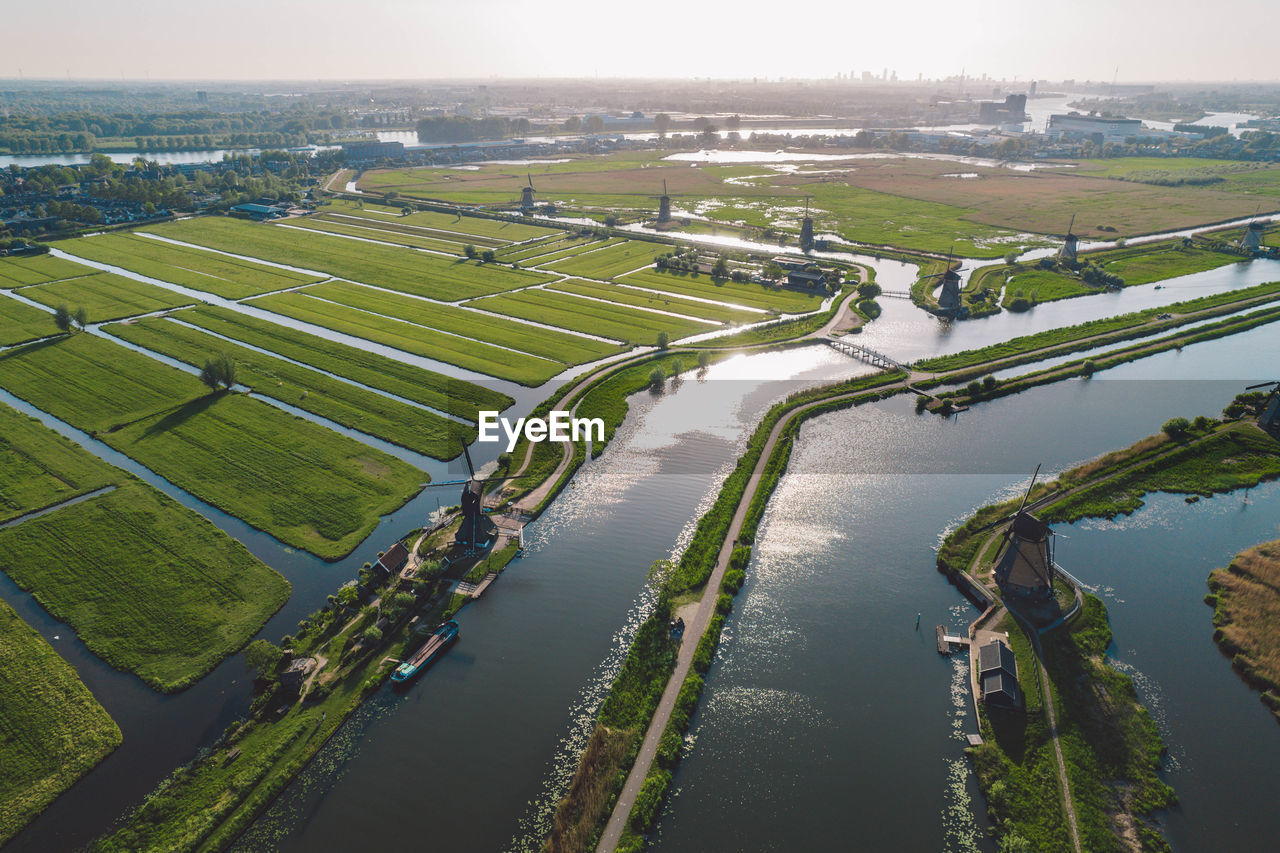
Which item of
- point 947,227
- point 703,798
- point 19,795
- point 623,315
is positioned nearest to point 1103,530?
point 703,798

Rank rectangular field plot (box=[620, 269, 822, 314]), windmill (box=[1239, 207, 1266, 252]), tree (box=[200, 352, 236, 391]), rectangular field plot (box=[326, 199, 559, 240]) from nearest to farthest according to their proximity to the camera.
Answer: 1. tree (box=[200, 352, 236, 391])
2. rectangular field plot (box=[620, 269, 822, 314])
3. windmill (box=[1239, 207, 1266, 252])
4. rectangular field plot (box=[326, 199, 559, 240])

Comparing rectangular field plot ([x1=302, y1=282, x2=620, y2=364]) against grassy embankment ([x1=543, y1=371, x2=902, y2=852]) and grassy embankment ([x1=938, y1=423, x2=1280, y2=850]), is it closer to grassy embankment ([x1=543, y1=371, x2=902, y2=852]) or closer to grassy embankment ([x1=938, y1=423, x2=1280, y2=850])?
grassy embankment ([x1=543, y1=371, x2=902, y2=852])

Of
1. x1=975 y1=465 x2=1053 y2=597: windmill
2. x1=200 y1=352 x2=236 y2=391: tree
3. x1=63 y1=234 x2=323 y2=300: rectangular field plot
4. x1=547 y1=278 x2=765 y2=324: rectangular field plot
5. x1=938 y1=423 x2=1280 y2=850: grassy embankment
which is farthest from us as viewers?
x1=63 y1=234 x2=323 y2=300: rectangular field plot

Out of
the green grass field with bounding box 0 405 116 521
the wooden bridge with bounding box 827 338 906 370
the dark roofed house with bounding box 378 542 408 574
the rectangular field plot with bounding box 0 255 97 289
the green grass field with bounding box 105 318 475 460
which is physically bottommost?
the dark roofed house with bounding box 378 542 408 574

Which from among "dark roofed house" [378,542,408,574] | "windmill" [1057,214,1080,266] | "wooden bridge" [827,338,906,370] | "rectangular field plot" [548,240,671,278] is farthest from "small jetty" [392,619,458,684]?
"windmill" [1057,214,1080,266]

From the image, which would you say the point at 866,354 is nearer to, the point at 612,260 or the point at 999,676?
the point at 999,676

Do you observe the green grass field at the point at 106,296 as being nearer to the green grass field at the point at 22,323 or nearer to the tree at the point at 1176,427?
the green grass field at the point at 22,323
